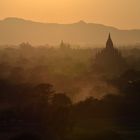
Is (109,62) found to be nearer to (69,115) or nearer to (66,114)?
(69,115)

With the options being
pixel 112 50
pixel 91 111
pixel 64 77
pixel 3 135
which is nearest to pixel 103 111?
pixel 91 111

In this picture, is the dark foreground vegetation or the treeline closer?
the dark foreground vegetation

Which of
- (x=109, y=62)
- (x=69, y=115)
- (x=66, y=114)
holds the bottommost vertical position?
(x=109, y=62)

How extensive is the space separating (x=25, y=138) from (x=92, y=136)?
13.7 ft

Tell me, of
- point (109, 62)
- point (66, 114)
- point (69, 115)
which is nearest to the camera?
point (66, 114)

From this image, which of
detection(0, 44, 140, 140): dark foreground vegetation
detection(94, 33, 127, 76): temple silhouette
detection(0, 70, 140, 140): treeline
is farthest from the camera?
detection(94, 33, 127, 76): temple silhouette

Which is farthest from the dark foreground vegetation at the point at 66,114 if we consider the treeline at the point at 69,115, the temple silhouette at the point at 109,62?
the temple silhouette at the point at 109,62

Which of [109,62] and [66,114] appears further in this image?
[109,62]

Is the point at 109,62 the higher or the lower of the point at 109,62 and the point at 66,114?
the lower

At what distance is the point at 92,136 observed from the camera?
25.1 m

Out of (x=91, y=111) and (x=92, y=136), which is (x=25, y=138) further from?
(x=91, y=111)

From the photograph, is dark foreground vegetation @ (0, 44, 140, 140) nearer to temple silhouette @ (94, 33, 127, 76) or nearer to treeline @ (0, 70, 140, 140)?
treeline @ (0, 70, 140, 140)

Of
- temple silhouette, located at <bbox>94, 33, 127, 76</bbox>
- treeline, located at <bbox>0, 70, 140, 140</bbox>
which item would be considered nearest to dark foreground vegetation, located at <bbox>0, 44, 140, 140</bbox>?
treeline, located at <bbox>0, 70, 140, 140</bbox>

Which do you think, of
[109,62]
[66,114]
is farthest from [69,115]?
[109,62]
